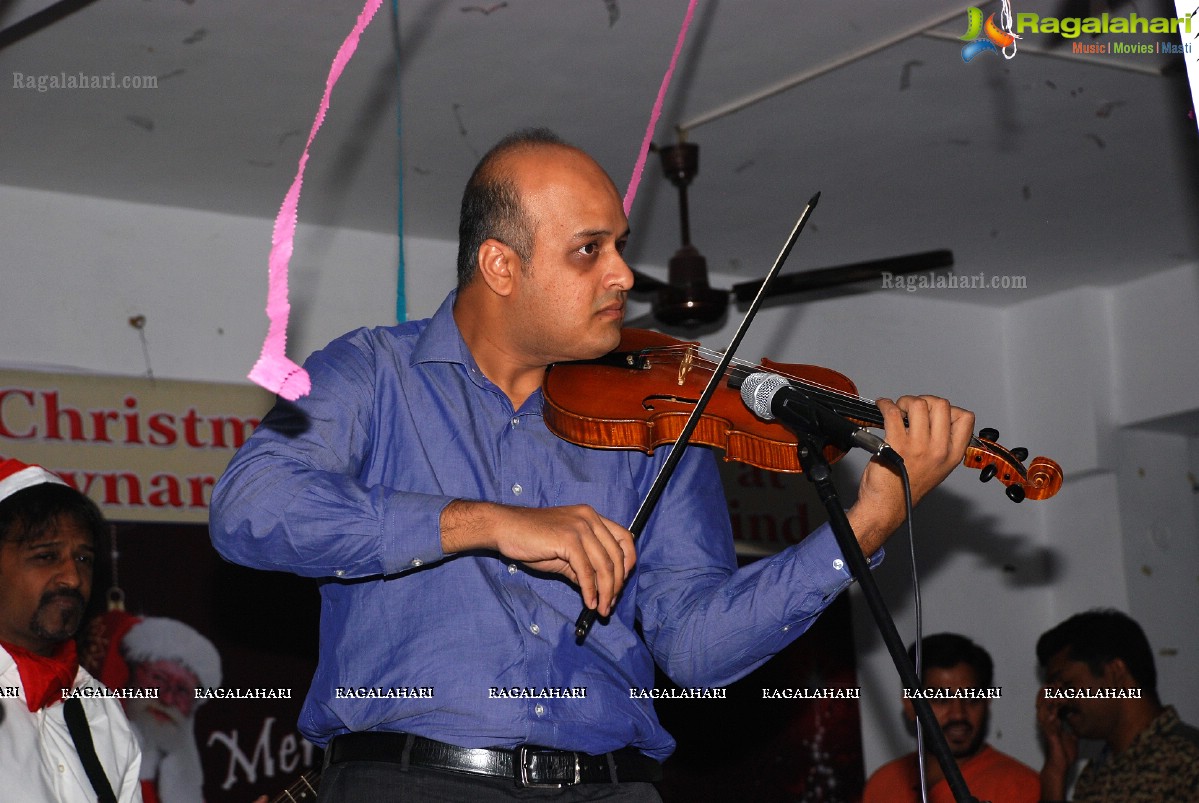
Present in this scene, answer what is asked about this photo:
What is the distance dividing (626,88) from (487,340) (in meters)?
2.30

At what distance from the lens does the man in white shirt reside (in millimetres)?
3203

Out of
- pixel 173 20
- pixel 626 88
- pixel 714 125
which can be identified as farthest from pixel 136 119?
pixel 714 125

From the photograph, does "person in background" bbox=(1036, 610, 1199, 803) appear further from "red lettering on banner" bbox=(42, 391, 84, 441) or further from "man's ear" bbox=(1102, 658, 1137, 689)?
"red lettering on banner" bbox=(42, 391, 84, 441)

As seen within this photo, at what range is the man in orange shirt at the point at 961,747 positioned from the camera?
481cm

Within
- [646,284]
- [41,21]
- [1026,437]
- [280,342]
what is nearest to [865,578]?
[280,342]

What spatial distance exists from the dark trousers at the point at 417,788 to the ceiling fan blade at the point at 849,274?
2628mm

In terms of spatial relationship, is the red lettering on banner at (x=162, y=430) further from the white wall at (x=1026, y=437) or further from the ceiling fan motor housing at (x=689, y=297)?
the ceiling fan motor housing at (x=689, y=297)

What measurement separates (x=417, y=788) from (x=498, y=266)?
87cm

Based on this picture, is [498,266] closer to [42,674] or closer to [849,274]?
[42,674]

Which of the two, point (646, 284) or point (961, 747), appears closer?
point (646, 284)

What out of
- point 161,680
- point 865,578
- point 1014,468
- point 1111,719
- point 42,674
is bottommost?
point 1111,719

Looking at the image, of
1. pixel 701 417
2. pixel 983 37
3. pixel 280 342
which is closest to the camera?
pixel 280 342

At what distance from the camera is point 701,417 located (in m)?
2.21

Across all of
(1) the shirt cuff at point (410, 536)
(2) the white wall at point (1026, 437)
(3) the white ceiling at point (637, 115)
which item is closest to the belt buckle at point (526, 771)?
(1) the shirt cuff at point (410, 536)
